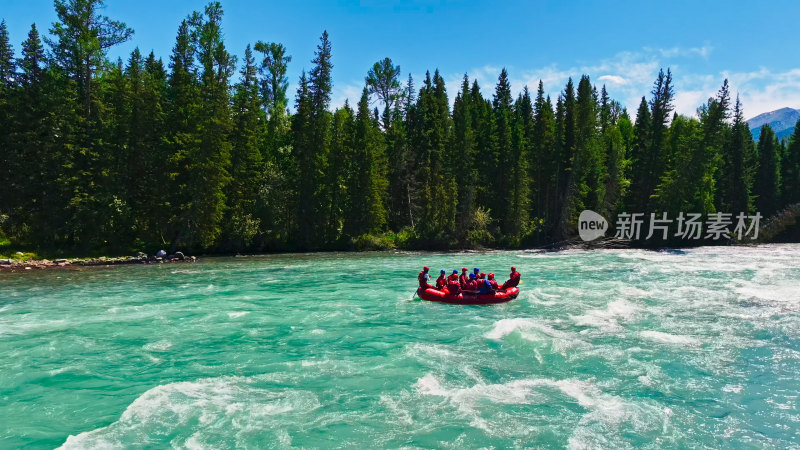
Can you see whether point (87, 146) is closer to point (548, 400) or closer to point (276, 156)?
point (276, 156)

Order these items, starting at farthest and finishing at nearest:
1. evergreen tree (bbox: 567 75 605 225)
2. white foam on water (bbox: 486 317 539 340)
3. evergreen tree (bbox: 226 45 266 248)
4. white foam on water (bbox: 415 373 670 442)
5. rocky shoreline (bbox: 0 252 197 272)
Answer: evergreen tree (bbox: 567 75 605 225) < evergreen tree (bbox: 226 45 266 248) < rocky shoreline (bbox: 0 252 197 272) < white foam on water (bbox: 486 317 539 340) < white foam on water (bbox: 415 373 670 442)

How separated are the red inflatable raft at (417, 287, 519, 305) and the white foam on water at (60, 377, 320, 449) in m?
10.5

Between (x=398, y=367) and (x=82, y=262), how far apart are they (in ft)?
106

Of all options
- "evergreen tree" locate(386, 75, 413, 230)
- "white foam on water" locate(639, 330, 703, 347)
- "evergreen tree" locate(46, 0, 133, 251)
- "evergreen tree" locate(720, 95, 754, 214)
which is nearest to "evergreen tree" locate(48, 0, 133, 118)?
"evergreen tree" locate(46, 0, 133, 251)

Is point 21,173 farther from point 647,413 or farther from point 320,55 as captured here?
point 647,413

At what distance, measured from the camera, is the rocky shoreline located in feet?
106

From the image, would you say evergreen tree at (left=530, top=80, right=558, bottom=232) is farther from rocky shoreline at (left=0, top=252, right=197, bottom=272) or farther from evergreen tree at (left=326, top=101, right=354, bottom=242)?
rocky shoreline at (left=0, top=252, right=197, bottom=272)

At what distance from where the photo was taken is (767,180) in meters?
60.4

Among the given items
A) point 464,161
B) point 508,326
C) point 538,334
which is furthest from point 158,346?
point 464,161

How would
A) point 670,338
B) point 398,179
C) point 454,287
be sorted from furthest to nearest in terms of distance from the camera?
point 398,179
point 454,287
point 670,338

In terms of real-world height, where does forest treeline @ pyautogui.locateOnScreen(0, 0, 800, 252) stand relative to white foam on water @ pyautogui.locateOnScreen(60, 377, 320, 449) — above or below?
above

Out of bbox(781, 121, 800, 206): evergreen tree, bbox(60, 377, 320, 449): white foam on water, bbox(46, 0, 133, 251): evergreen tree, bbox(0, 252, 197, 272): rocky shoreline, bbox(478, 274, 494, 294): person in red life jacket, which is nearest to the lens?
bbox(60, 377, 320, 449): white foam on water

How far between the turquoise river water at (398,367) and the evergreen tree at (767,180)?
4532cm

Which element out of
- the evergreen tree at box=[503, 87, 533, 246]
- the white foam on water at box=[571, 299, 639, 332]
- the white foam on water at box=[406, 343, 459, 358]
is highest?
the evergreen tree at box=[503, 87, 533, 246]
